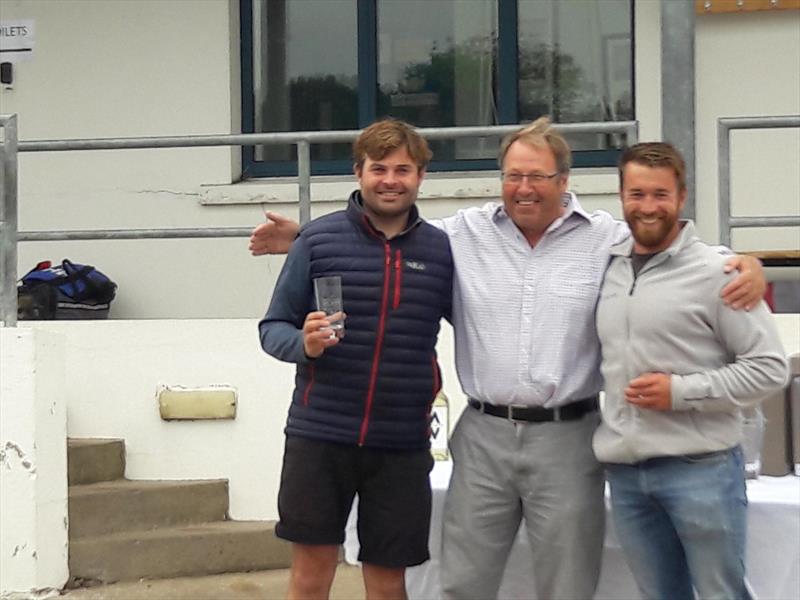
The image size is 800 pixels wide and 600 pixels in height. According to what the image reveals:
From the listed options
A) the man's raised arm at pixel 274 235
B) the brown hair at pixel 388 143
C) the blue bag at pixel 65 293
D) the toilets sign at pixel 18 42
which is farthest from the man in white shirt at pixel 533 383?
the toilets sign at pixel 18 42

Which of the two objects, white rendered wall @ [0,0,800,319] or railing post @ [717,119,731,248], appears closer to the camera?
railing post @ [717,119,731,248]

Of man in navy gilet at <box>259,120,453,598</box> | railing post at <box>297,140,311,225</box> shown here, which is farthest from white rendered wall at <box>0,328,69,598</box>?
man in navy gilet at <box>259,120,453,598</box>

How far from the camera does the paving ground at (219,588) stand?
5516mm

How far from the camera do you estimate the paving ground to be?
5.52 metres

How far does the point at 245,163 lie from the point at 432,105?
3.69 feet

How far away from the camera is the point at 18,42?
24.3 feet

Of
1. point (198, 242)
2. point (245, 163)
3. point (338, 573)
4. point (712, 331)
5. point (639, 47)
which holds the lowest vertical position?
point (338, 573)

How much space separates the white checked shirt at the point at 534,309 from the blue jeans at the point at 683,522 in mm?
288

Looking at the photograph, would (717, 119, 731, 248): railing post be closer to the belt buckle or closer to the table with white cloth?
the table with white cloth

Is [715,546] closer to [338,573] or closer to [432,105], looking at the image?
[338,573]

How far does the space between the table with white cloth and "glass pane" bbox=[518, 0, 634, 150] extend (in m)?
3.63

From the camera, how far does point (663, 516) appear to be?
130 inches

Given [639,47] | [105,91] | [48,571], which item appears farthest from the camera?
[105,91]

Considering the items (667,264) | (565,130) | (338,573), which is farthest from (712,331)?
(338,573)
